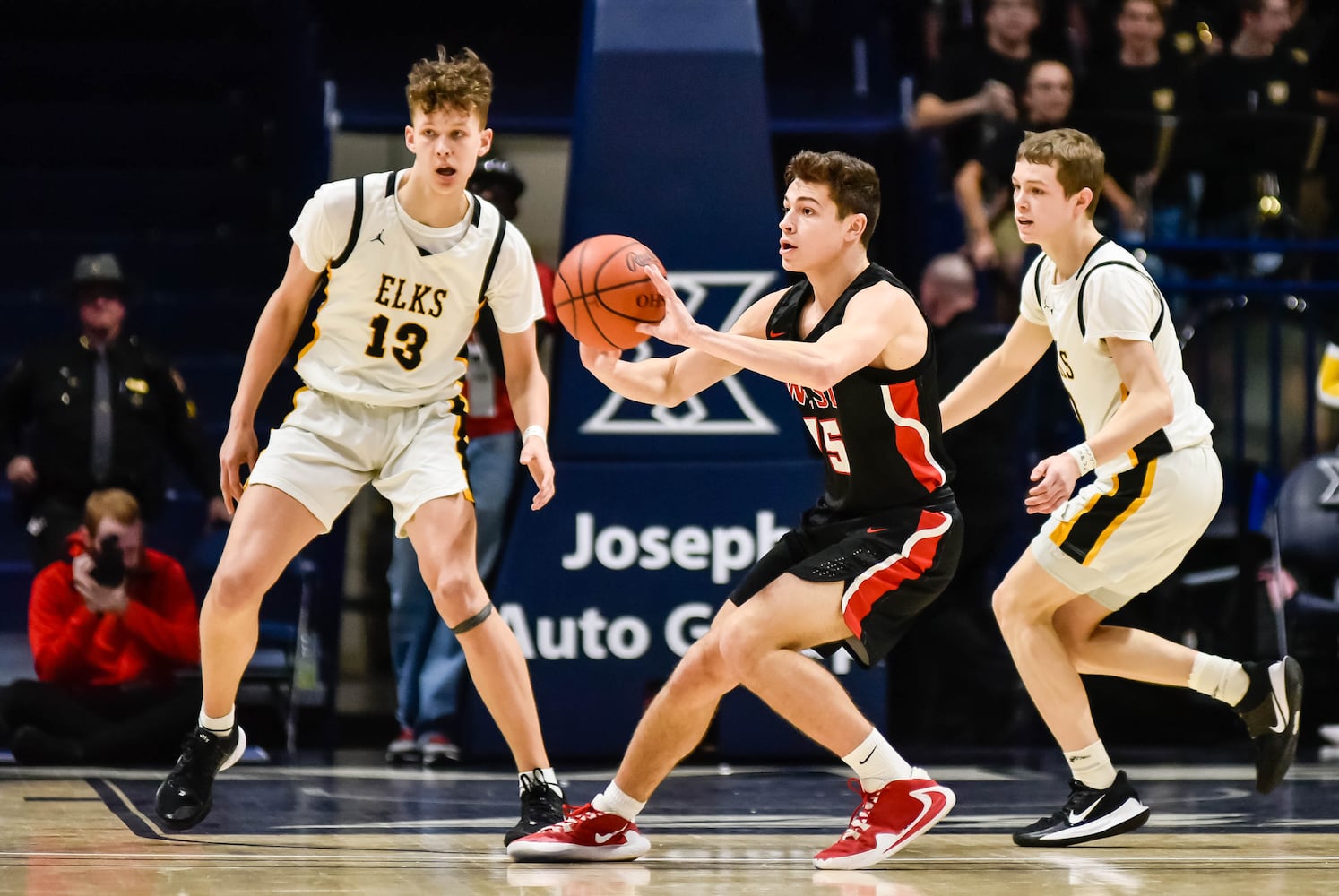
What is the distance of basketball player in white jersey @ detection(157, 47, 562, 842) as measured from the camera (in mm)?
5199

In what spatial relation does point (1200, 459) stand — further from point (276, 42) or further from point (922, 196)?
point (276, 42)

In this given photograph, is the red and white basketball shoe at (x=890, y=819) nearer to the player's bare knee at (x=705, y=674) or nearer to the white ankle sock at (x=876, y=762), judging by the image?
the white ankle sock at (x=876, y=762)

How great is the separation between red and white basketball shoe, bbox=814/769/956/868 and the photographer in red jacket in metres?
3.14

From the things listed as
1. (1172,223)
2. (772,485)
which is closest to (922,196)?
(1172,223)

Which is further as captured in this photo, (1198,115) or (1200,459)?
(1198,115)

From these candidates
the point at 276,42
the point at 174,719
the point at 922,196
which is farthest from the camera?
the point at 276,42

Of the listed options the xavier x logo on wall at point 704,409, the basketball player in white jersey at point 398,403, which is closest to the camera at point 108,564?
the xavier x logo on wall at point 704,409

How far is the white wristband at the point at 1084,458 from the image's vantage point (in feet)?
16.2

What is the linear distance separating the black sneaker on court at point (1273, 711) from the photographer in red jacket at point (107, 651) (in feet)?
12.3

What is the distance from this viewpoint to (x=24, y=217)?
1092cm

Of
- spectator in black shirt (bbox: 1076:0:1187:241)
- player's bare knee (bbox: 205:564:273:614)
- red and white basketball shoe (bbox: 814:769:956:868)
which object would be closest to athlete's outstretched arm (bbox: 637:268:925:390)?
red and white basketball shoe (bbox: 814:769:956:868)

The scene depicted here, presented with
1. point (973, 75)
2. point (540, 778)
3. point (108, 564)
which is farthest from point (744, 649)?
point (973, 75)

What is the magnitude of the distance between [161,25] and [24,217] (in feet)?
6.07

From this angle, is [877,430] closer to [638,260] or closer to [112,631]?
[638,260]
